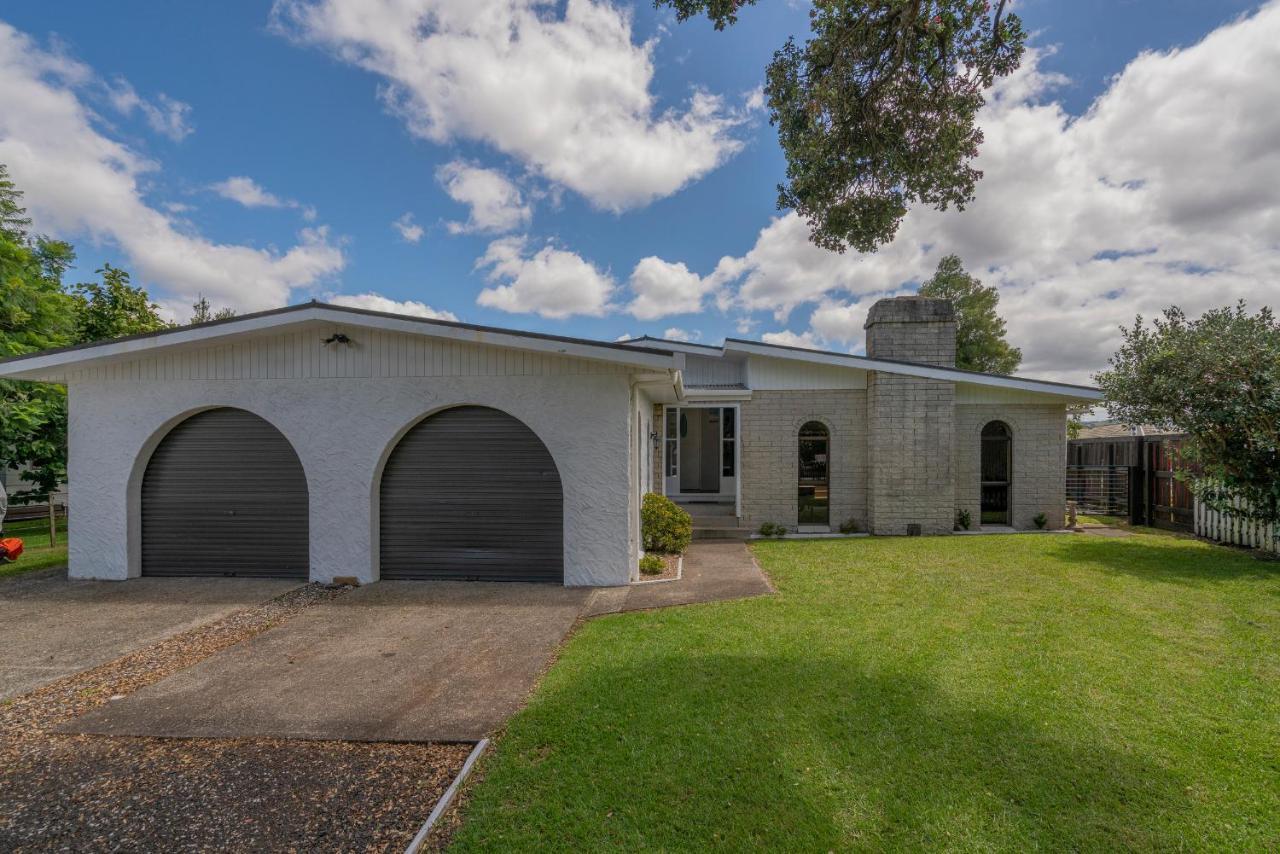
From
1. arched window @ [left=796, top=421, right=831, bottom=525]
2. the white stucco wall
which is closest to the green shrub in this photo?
the white stucco wall

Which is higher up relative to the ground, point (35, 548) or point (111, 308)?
point (111, 308)

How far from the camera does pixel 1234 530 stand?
29.8ft

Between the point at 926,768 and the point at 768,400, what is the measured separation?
8715mm

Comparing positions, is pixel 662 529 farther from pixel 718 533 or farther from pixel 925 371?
pixel 925 371

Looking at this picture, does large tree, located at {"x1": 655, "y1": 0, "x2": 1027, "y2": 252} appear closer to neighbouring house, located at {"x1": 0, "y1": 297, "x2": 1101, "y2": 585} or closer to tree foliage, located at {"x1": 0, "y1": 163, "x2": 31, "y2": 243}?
neighbouring house, located at {"x1": 0, "y1": 297, "x2": 1101, "y2": 585}

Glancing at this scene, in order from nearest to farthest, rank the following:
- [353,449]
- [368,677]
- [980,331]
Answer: [368,677] → [353,449] → [980,331]

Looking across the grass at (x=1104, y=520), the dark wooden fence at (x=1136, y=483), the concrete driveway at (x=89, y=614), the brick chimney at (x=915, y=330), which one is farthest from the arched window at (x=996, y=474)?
the concrete driveway at (x=89, y=614)

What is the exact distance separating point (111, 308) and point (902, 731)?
77.7ft

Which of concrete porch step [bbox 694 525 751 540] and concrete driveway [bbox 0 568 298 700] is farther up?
concrete driveway [bbox 0 568 298 700]

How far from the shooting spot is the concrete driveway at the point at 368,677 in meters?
3.46

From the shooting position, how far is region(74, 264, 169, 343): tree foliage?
15.7 meters

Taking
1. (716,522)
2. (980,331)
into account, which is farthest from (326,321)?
(980,331)

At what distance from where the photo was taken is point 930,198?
6.27 meters

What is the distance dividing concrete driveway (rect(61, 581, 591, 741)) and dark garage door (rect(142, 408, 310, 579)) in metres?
1.96
